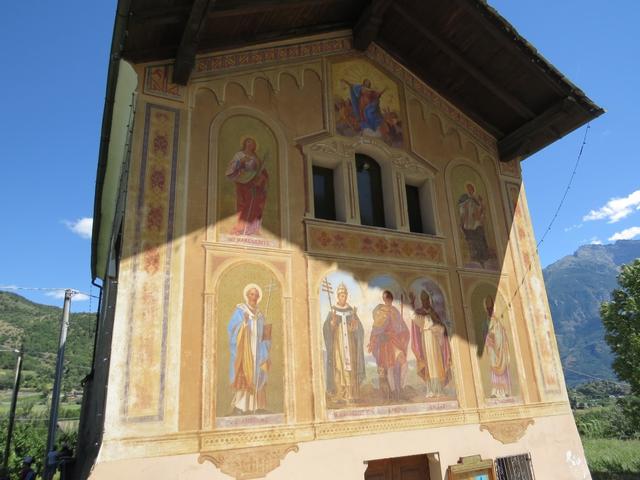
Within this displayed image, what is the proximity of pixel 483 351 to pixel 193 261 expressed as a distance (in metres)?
5.75

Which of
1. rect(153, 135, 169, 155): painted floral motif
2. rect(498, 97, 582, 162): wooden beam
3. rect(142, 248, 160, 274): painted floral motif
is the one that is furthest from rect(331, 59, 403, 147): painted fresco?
rect(142, 248, 160, 274): painted floral motif

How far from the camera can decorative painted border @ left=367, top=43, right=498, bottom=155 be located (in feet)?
35.2

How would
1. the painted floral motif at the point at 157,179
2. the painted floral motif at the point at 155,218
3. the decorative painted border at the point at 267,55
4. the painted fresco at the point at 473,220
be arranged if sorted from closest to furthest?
the painted floral motif at the point at 155,218 < the painted floral motif at the point at 157,179 < the decorative painted border at the point at 267,55 < the painted fresco at the point at 473,220

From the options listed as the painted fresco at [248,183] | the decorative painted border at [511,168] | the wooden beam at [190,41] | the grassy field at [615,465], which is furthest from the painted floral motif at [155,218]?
the grassy field at [615,465]

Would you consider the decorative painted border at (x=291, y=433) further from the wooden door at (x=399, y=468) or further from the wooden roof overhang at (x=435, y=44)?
the wooden roof overhang at (x=435, y=44)

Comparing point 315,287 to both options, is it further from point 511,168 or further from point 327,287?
point 511,168

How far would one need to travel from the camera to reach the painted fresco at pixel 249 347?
6.66m

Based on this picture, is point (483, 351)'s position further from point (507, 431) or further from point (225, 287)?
point (225, 287)

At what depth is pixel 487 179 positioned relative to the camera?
437 inches

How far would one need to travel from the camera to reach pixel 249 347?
6.99 meters

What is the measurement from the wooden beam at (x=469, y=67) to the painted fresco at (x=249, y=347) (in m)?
6.32

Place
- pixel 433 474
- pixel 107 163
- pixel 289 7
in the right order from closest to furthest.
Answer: pixel 433 474 → pixel 289 7 → pixel 107 163

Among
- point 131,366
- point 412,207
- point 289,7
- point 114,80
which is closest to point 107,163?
point 114,80

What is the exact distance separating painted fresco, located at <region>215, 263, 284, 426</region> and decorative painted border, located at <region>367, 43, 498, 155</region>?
5981mm
